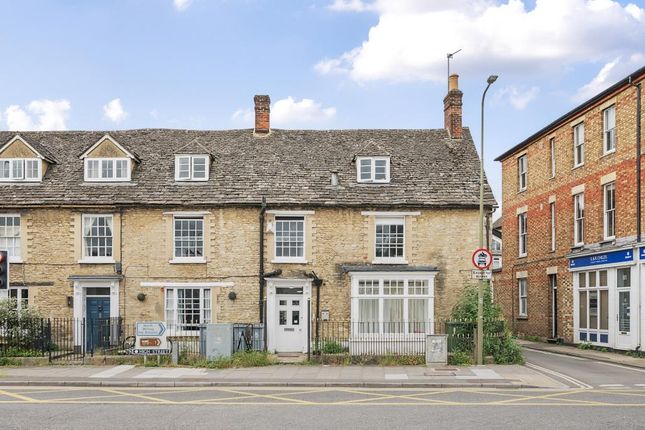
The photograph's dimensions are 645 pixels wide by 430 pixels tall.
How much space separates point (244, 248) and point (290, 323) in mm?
3387

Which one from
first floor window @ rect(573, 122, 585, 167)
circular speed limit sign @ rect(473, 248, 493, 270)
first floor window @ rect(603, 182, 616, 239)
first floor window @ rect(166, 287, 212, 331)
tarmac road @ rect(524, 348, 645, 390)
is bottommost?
tarmac road @ rect(524, 348, 645, 390)

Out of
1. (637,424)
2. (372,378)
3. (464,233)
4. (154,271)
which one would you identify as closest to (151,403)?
(372,378)

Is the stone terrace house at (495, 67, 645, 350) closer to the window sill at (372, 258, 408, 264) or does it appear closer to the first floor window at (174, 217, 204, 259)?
the window sill at (372, 258, 408, 264)

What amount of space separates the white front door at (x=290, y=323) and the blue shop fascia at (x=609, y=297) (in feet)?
39.3

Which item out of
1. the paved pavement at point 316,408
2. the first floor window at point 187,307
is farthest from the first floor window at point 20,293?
the paved pavement at point 316,408

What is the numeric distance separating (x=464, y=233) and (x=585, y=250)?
21.2 feet

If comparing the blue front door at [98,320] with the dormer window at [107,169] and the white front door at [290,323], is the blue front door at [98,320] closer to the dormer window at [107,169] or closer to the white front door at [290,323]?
the dormer window at [107,169]

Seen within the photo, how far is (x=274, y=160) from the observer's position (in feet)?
100

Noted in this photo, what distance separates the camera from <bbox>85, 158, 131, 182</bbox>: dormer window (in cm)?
2934

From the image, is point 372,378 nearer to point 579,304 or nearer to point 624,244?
point 624,244

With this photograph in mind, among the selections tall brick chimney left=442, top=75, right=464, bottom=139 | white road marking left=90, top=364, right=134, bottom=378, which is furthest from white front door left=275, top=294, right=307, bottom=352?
tall brick chimney left=442, top=75, right=464, bottom=139

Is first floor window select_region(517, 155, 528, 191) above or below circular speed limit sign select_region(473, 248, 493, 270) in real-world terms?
above

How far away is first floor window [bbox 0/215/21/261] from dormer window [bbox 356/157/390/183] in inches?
534

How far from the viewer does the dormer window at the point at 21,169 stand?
29391mm
